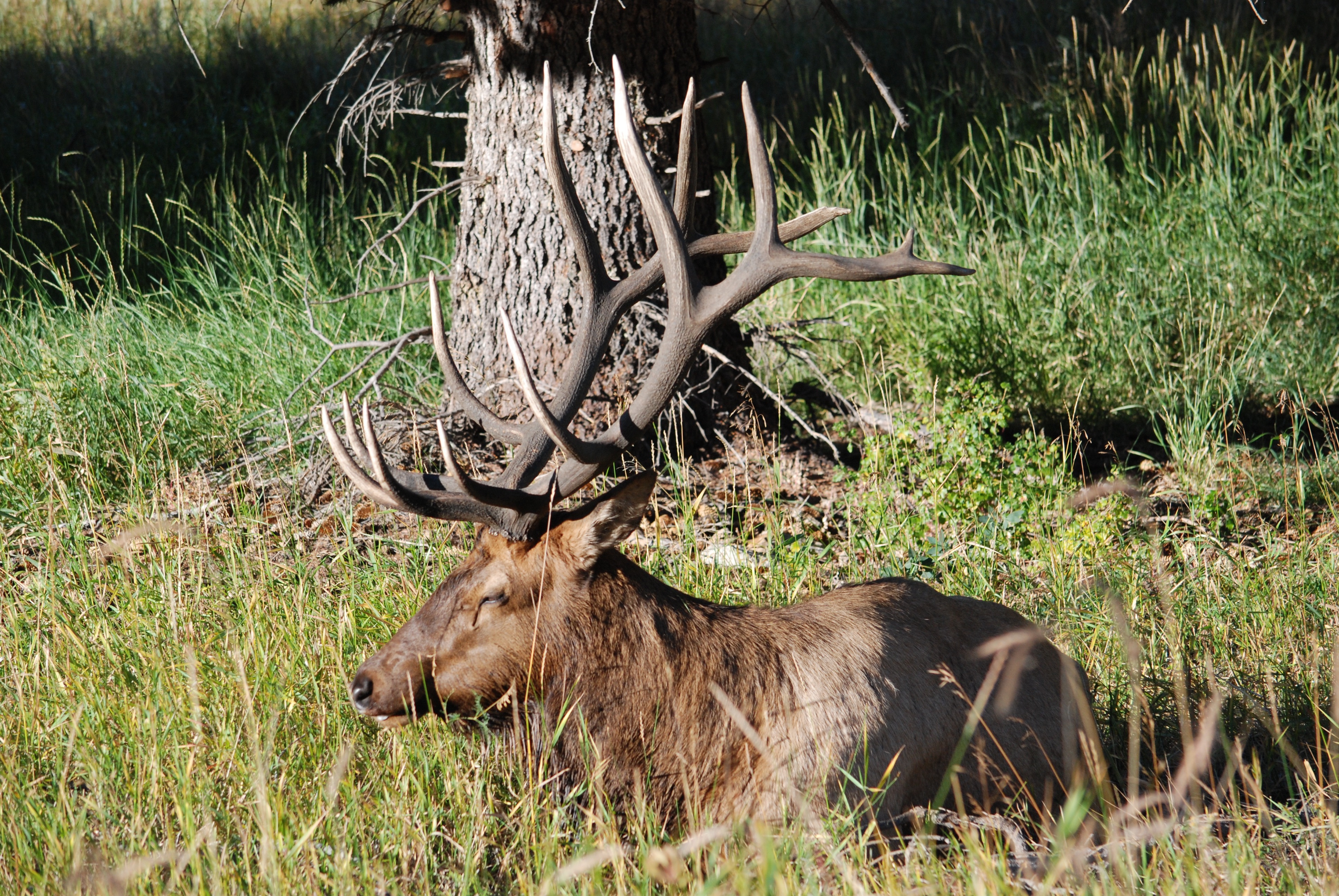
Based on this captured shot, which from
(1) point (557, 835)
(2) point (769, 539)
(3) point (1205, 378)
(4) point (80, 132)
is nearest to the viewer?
(1) point (557, 835)

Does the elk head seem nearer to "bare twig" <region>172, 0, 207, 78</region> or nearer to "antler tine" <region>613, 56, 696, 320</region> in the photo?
"antler tine" <region>613, 56, 696, 320</region>

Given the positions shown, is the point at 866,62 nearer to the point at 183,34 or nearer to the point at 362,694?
the point at 183,34

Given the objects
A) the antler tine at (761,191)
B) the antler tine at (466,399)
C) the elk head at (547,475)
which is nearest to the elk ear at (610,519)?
the elk head at (547,475)

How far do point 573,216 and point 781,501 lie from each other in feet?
6.70

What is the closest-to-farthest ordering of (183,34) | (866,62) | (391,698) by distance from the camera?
1. (391,698)
2. (183,34)
3. (866,62)

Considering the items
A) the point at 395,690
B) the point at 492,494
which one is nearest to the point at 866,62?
the point at 492,494

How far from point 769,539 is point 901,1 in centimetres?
1097

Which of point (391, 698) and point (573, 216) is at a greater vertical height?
point (573, 216)

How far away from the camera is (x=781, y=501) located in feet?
15.4

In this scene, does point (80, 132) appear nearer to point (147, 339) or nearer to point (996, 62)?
point (147, 339)

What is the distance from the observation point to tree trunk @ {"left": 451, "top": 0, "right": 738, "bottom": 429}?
4.46 meters

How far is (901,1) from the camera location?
43.1 feet

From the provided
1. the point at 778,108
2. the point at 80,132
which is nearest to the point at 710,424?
the point at 778,108

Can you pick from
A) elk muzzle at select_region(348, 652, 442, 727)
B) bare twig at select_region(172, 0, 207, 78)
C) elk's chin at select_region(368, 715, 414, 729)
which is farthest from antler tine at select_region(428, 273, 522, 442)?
bare twig at select_region(172, 0, 207, 78)
